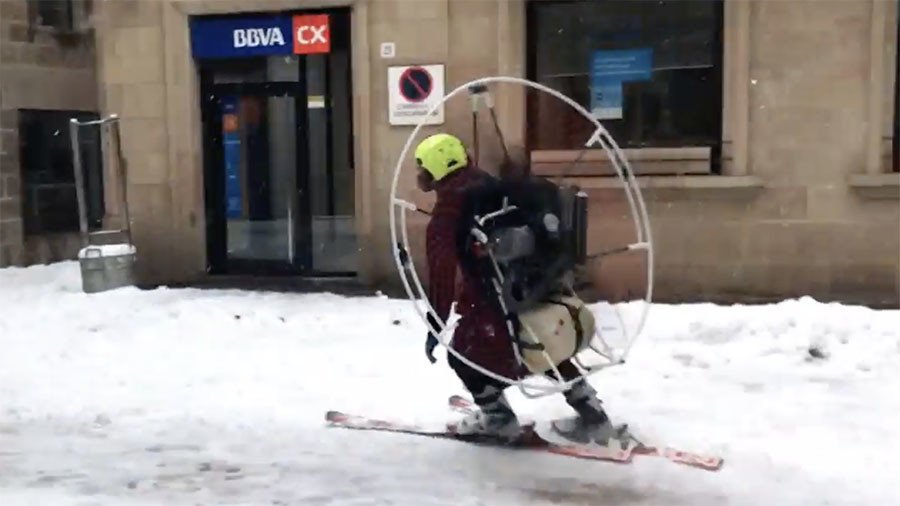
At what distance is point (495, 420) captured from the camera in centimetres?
603

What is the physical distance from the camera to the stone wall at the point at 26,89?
15.4 meters

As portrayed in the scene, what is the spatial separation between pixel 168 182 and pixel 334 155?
195cm

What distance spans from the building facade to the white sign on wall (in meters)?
0.02

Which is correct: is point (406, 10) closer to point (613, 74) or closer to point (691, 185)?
point (613, 74)

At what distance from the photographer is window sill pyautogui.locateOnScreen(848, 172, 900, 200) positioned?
10.3m

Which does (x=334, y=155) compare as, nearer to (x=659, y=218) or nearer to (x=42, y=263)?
(x=659, y=218)

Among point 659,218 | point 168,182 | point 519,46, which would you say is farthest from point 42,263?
point 659,218

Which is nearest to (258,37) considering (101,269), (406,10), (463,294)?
(406,10)

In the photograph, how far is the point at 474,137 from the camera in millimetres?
7113

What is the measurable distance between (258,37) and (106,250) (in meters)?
2.92

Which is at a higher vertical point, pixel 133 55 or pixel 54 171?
pixel 133 55

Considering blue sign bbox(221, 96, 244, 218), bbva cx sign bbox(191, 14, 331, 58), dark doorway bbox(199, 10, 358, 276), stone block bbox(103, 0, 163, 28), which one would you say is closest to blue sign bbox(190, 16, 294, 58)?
bbva cx sign bbox(191, 14, 331, 58)

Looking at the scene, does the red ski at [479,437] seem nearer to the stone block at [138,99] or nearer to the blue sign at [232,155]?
the blue sign at [232,155]

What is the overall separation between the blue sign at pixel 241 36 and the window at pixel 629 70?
9.36 feet
